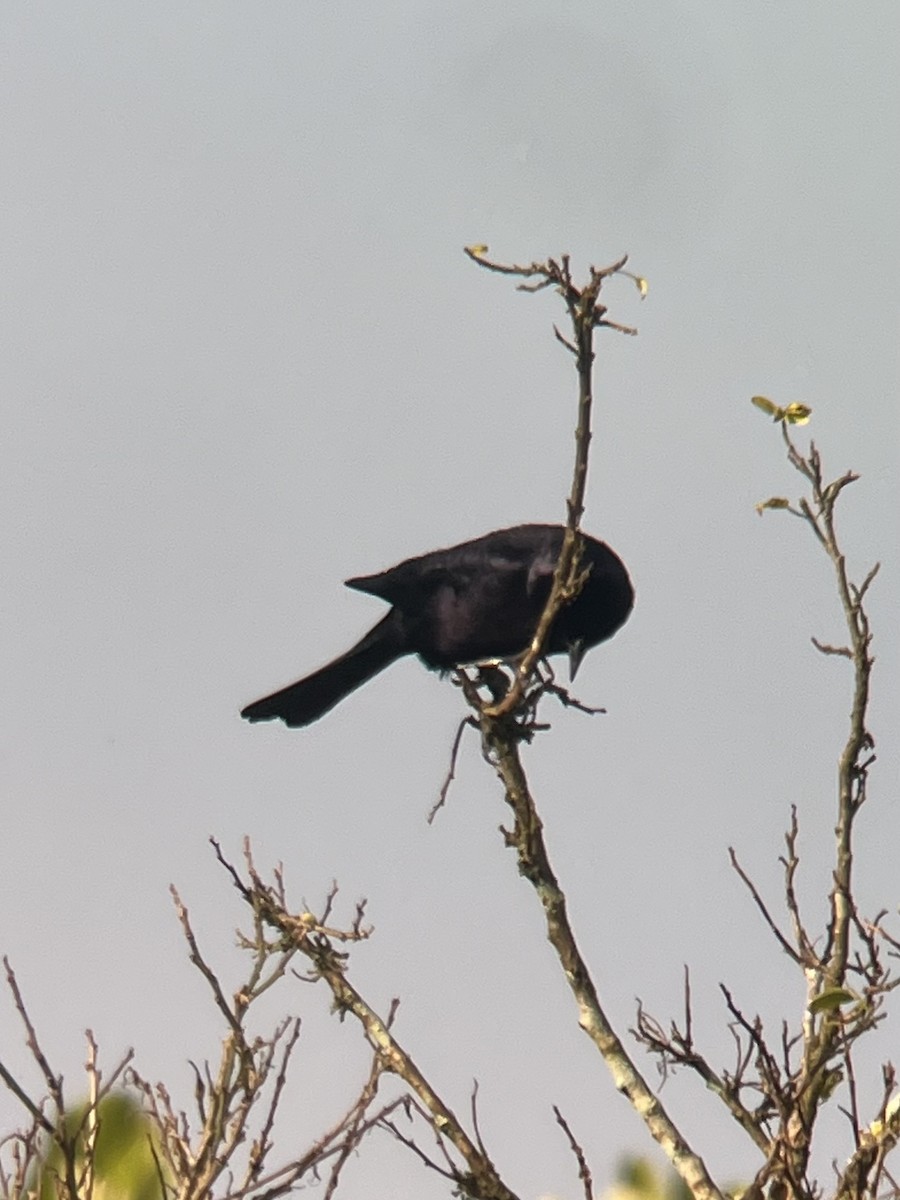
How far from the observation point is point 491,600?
712 cm

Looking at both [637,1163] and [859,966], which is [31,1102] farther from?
[637,1163]

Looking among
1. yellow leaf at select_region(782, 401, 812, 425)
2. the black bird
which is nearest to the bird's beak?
the black bird

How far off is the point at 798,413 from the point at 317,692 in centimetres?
374

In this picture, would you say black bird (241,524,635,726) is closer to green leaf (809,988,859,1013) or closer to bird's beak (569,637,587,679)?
bird's beak (569,637,587,679)

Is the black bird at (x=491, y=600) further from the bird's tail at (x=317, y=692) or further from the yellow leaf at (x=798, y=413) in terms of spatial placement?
the yellow leaf at (x=798, y=413)

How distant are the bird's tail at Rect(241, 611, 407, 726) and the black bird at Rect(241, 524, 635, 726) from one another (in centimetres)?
10

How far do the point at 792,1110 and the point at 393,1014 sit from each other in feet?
5.21

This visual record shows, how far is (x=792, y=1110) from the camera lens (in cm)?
414

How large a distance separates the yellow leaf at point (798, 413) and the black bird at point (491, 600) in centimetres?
218

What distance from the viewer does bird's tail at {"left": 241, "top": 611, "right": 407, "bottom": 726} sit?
798 centimetres

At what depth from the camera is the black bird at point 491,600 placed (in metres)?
7.07

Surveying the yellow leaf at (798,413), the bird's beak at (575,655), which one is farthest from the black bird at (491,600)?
the yellow leaf at (798,413)

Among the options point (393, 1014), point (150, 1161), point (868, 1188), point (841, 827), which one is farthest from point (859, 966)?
point (150, 1161)

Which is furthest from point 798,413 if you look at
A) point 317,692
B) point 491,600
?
point 317,692
